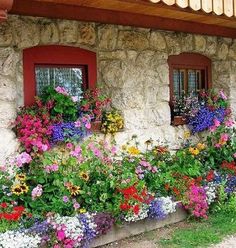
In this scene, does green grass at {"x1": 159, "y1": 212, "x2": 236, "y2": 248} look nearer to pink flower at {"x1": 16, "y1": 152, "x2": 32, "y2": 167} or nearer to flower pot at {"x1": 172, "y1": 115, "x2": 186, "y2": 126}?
flower pot at {"x1": 172, "y1": 115, "x2": 186, "y2": 126}

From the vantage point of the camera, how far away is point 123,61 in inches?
193

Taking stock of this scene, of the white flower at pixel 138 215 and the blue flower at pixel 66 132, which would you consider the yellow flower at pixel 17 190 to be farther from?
the white flower at pixel 138 215

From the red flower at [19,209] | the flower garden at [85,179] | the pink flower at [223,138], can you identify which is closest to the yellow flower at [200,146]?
the flower garden at [85,179]

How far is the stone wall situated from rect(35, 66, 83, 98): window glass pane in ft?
0.81

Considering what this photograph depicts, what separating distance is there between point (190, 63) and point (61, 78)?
201 centimetres

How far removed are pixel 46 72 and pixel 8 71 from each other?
61cm

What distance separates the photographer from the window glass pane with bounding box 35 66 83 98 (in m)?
4.55

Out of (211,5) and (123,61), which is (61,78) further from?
(211,5)

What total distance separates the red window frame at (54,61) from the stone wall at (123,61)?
0.07 metres

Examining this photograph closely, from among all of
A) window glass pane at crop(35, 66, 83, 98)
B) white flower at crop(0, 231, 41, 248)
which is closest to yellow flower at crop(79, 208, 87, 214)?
white flower at crop(0, 231, 41, 248)

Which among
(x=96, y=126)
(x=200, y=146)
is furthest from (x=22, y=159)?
(x=200, y=146)

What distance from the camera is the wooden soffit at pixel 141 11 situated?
3801 millimetres

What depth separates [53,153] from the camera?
4270 millimetres

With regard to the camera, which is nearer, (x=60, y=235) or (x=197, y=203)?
(x=60, y=235)
